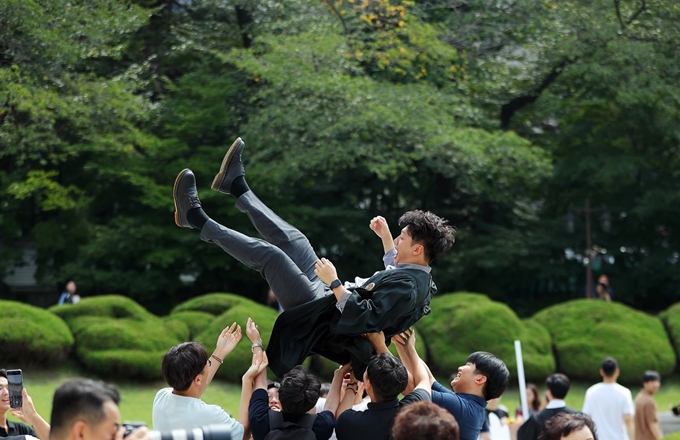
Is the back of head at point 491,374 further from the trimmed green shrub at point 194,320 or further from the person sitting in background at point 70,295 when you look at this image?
the person sitting in background at point 70,295

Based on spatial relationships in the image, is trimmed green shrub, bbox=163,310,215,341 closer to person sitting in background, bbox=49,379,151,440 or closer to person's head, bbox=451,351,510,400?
person's head, bbox=451,351,510,400

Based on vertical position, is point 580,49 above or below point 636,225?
above

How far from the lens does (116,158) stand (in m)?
16.8

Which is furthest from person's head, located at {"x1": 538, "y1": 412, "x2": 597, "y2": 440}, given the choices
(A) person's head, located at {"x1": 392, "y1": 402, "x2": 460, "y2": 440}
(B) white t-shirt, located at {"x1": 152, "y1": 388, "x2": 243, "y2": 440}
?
(B) white t-shirt, located at {"x1": 152, "y1": 388, "x2": 243, "y2": 440}

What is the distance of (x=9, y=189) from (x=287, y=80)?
5.09 m

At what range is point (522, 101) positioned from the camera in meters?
20.1

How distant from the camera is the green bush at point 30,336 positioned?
480 inches

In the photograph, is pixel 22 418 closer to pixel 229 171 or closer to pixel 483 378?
pixel 229 171

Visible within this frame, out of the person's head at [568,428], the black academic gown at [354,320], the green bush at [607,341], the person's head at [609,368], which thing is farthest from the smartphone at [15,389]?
the green bush at [607,341]

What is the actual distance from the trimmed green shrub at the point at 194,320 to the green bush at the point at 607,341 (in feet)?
18.8

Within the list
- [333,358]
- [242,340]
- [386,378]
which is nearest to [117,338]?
[242,340]

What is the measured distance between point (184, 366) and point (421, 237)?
144cm

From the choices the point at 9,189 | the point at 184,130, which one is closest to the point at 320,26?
the point at 184,130

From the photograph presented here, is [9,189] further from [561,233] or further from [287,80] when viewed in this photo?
[561,233]
